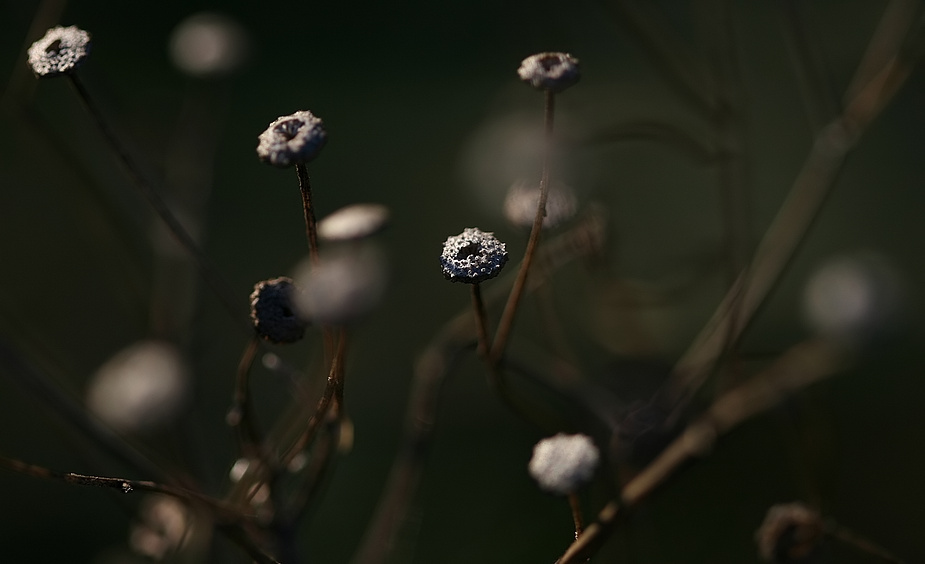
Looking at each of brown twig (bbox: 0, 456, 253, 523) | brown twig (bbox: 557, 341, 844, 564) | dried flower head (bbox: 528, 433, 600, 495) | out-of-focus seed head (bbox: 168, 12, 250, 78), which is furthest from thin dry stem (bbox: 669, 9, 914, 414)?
out-of-focus seed head (bbox: 168, 12, 250, 78)

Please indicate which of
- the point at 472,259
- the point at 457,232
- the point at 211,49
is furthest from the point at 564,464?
the point at 457,232

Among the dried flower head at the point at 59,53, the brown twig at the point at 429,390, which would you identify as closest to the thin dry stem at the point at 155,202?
the dried flower head at the point at 59,53

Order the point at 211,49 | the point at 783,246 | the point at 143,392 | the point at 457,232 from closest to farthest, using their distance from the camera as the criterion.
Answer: the point at 143,392 → the point at 783,246 → the point at 211,49 → the point at 457,232

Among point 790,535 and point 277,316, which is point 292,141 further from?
point 790,535

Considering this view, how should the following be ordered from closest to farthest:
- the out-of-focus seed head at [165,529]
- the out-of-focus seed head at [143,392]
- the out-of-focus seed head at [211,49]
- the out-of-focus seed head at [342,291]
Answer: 1. the out-of-focus seed head at [342,291]
2. the out-of-focus seed head at [143,392]
3. the out-of-focus seed head at [165,529]
4. the out-of-focus seed head at [211,49]

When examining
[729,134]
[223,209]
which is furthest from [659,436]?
[223,209]

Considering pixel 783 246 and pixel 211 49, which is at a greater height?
pixel 211 49

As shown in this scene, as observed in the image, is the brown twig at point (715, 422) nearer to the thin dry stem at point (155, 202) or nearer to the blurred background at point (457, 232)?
the blurred background at point (457, 232)

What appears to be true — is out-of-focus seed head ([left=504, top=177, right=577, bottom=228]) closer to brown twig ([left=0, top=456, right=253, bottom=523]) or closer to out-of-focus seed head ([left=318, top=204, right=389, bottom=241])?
out-of-focus seed head ([left=318, top=204, right=389, bottom=241])
